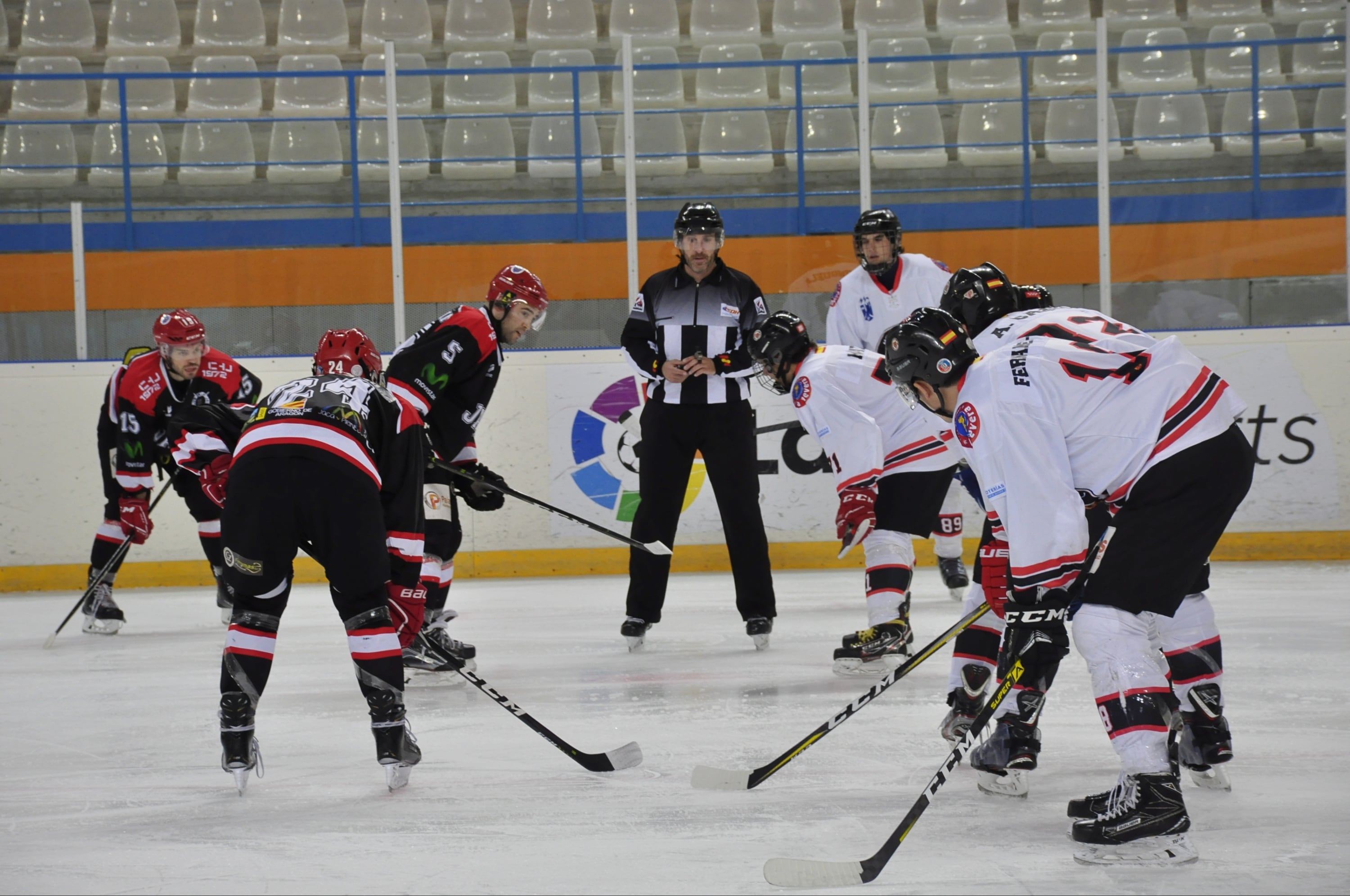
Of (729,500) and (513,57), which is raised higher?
(513,57)

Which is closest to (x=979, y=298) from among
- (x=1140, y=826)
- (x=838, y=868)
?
(x=1140, y=826)

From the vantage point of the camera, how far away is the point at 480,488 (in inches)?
165

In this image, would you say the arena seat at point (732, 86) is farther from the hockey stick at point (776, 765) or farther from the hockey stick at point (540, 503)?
the hockey stick at point (776, 765)

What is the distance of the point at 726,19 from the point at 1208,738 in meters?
8.18

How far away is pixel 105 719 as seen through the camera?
355 cm

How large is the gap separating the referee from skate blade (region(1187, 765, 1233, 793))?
76.5 inches

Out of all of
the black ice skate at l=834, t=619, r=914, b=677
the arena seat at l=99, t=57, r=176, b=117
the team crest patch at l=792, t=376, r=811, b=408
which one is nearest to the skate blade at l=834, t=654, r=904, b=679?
the black ice skate at l=834, t=619, r=914, b=677

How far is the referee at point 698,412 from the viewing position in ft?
14.8

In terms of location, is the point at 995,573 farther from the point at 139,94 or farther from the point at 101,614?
the point at 139,94

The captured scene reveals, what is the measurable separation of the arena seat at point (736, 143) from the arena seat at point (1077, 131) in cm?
149

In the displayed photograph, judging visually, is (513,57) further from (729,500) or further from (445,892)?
(445,892)

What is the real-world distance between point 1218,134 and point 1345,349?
60.0 inches

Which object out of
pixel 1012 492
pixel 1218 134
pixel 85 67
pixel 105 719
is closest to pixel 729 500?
pixel 105 719

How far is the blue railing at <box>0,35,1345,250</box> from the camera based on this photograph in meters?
6.68
